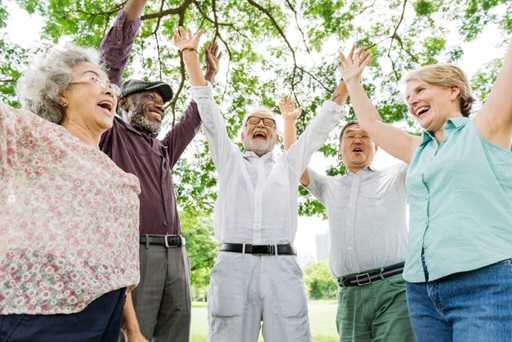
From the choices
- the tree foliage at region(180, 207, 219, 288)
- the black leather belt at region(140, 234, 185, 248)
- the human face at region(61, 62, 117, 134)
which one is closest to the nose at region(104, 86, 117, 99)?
the human face at region(61, 62, 117, 134)

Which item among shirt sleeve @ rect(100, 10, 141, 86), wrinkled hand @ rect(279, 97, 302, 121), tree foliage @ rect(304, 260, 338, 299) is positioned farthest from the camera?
tree foliage @ rect(304, 260, 338, 299)

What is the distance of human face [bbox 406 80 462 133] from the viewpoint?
1.99 meters

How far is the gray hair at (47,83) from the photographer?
167 cm

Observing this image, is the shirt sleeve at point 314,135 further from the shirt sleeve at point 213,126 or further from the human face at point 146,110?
the human face at point 146,110

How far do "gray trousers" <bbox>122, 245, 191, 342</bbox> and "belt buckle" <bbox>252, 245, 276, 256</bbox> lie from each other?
567 mm

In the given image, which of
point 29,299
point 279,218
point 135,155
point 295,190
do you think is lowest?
point 29,299

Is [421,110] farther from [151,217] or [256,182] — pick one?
[151,217]

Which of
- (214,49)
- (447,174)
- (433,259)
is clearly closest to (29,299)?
(433,259)

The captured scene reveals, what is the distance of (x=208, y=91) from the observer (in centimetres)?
312

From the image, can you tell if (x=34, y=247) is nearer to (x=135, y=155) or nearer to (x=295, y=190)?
(x=135, y=155)

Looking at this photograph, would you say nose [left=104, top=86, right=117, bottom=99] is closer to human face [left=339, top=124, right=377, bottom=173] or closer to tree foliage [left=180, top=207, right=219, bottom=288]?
human face [left=339, top=124, right=377, bottom=173]

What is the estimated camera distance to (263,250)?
9.21ft

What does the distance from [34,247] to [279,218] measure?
191 centimetres

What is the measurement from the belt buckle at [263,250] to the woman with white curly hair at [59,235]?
51.7 inches
